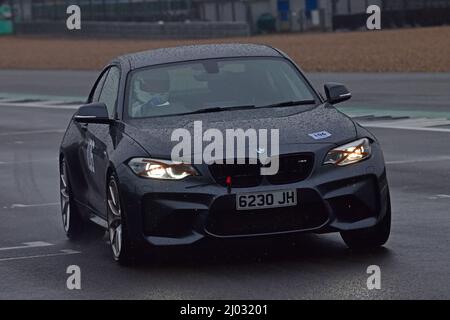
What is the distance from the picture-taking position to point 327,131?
31.7 feet

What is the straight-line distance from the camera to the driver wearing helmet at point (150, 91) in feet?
34.6

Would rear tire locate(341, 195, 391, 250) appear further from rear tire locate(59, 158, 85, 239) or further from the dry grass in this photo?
the dry grass

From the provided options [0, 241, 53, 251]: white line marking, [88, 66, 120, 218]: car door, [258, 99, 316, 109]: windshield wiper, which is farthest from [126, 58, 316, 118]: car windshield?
[0, 241, 53, 251]: white line marking

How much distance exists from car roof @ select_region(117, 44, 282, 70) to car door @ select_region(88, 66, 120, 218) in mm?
204

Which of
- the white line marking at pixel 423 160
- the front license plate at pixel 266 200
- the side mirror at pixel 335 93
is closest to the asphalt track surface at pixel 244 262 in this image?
the front license plate at pixel 266 200

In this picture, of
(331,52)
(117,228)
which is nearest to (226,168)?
(117,228)

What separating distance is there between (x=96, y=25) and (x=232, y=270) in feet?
247

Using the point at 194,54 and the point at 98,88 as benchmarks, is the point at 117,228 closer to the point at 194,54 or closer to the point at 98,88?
the point at 194,54

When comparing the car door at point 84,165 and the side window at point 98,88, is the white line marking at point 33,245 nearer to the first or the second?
the car door at point 84,165

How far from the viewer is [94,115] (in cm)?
1038

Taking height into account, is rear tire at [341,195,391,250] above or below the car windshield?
Answer: below

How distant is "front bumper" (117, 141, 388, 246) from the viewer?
9.23 meters

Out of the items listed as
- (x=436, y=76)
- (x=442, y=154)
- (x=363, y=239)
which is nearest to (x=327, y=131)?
(x=363, y=239)
